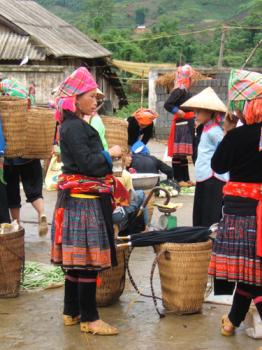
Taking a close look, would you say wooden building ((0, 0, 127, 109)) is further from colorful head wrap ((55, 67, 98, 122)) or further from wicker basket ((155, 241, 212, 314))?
colorful head wrap ((55, 67, 98, 122))

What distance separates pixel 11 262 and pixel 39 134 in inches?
82.5

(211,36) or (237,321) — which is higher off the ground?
(211,36)

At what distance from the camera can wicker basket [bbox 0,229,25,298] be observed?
5453 millimetres

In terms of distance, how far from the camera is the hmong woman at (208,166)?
6.16 meters

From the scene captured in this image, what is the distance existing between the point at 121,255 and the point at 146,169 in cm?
343

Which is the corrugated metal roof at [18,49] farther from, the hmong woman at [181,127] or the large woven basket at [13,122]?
the large woven basket at [13,122]

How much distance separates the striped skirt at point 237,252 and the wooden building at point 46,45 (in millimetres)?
14621

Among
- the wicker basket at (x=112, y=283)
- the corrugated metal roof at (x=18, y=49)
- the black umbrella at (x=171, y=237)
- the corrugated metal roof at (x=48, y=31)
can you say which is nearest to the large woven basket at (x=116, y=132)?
the wicker basket at (x=112, y=283)

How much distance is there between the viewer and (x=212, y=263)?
14.8 feet

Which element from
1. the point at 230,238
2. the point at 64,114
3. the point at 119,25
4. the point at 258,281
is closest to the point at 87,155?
the point at 64,114

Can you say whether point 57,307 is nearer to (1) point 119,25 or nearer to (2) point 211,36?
(2) point 211,36

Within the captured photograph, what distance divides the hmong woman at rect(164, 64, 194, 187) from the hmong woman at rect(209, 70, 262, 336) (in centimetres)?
591

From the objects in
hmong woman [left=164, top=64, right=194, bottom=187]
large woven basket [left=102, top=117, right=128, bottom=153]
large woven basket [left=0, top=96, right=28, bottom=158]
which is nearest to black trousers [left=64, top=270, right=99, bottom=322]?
large woven basket [left=0, top=96, right=28, bottom=158]

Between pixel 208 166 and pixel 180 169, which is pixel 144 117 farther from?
pixel 208 166
